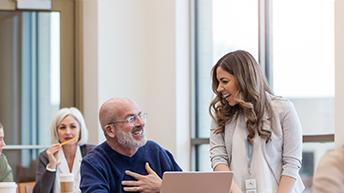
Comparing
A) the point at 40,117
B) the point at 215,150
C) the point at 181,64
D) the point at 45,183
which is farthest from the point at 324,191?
the point at 40,117

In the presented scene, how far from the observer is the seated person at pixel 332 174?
163 cm

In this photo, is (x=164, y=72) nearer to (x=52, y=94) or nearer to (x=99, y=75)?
(x=99, y=75)

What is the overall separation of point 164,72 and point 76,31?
0.87 metres

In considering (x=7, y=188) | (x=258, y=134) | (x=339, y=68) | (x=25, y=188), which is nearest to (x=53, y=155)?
(x=25, y=188)

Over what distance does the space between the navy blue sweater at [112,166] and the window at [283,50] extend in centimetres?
142

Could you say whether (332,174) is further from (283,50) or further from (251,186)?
(283,50)

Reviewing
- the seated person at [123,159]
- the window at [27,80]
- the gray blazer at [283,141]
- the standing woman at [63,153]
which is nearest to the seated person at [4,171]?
the standing woman at [63,153]

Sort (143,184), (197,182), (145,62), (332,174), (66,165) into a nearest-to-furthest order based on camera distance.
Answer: (332,174) < (197,182) < (143,184) < (66,165) < (145,62)

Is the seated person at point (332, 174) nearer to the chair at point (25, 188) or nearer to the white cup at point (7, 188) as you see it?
the white cup at point (7, 188)

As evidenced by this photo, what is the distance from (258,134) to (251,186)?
259mm

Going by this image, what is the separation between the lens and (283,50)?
5.36 m

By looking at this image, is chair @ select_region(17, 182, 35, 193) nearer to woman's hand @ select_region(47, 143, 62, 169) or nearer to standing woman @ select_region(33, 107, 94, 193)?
standing woman @ select_region(33, 107, 94, 193)

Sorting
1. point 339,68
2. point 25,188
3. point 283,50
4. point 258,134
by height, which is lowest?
point 25,188

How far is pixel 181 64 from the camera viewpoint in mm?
6055
